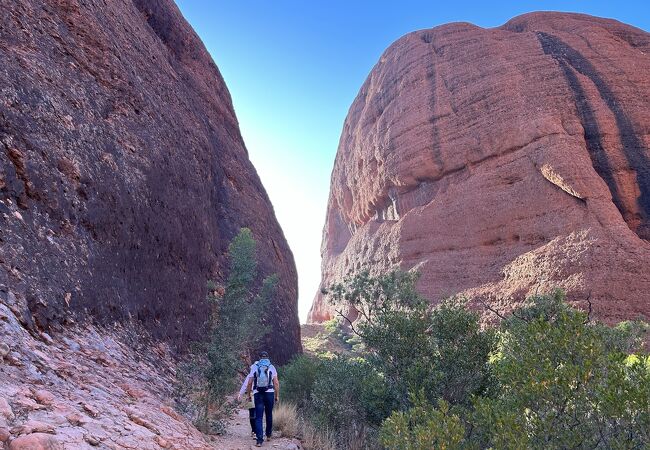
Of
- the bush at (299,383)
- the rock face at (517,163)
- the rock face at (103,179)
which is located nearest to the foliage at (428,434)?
the rock face at (103,179)

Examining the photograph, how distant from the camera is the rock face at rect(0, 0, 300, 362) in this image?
643 centimetres

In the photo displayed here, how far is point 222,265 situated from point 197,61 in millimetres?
13256

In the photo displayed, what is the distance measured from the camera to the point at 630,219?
2973 cm

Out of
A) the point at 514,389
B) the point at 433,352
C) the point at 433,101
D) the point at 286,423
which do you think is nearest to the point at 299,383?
the point at 286,423

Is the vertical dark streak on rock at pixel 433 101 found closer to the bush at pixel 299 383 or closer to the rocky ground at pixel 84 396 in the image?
the bush at pixel 299 383

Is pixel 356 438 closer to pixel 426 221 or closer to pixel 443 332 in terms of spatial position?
pixel 443 332

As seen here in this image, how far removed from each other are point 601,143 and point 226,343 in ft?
108

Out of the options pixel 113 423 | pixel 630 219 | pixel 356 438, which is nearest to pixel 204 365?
pixel 356 438

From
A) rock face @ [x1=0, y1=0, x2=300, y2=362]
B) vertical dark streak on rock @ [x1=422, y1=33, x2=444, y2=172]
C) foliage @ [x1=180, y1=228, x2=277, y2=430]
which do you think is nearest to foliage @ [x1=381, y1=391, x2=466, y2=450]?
foliage @ [x1=180, y1=228, x2=277, y2=430]

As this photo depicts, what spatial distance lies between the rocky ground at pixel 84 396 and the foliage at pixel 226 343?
809 millimetres

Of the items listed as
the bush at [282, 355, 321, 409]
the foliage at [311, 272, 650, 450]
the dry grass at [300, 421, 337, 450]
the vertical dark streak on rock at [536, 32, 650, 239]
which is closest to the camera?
the foliage at [311, 272, 650, 450]

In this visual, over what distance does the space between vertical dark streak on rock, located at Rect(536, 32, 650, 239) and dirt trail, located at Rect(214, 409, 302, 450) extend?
31.1m

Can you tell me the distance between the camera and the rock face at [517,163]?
87.1 feet

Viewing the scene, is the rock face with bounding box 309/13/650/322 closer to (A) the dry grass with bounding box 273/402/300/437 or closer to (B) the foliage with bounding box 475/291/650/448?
(A) the dry grass with bounding box 273/402/300/437
